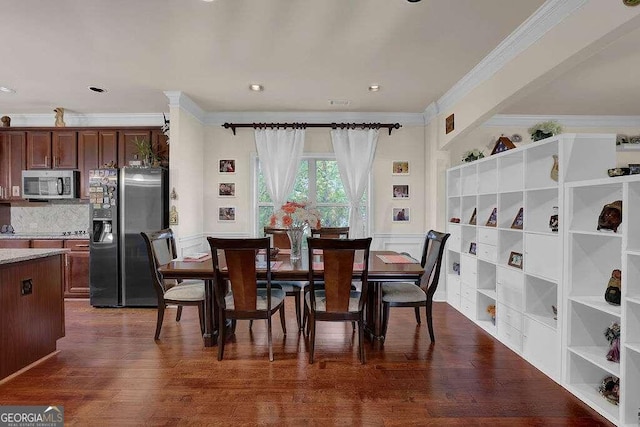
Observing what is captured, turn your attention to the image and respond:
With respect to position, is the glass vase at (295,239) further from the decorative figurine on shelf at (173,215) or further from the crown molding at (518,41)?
the crown molding at (518,41)

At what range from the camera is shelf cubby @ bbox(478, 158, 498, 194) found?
3.66 m

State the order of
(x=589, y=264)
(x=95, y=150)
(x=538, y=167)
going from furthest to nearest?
1. (x=95, y=150)
2. (x=538, y=167)
3. (x=589, y=264)

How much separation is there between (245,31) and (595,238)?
292 cm

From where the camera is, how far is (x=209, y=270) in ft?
9.26

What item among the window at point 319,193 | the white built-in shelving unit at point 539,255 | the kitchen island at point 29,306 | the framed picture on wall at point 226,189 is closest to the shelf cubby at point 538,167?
the white built-in shelving unit at point 539,255

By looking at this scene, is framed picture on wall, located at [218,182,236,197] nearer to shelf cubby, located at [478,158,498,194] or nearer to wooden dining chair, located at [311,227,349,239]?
wooden dining chair, located at [311,227,349,239]

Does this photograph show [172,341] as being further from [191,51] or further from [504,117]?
[504,117]

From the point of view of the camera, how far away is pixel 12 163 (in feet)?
16.1

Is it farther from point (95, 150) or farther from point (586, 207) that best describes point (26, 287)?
point (586, 207)

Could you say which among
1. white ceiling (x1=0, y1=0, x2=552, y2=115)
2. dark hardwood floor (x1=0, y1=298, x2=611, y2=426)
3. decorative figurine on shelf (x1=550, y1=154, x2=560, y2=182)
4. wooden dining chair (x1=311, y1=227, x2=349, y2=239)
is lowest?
dark hardwood floor (x1=0, y1=298, x2=611, y2=426)

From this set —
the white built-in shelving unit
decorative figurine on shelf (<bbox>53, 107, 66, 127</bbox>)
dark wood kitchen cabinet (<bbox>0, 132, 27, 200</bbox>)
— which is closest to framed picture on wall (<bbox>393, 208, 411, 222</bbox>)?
the white built-in shelving unit

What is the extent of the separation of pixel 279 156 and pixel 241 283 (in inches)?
102

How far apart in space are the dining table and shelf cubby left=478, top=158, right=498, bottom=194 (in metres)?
1.20

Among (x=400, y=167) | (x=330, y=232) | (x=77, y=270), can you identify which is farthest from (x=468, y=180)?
(x=77, y=270)
